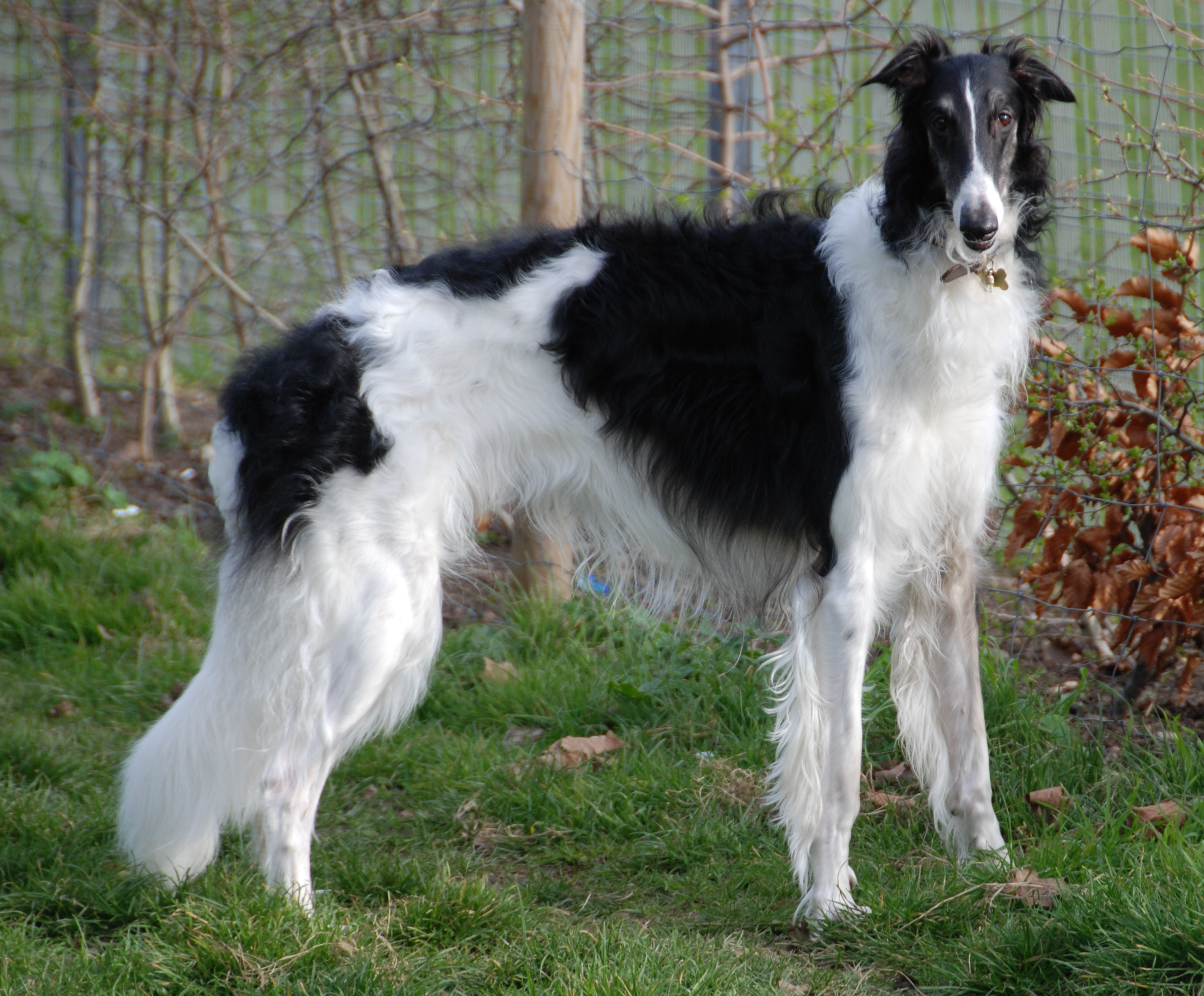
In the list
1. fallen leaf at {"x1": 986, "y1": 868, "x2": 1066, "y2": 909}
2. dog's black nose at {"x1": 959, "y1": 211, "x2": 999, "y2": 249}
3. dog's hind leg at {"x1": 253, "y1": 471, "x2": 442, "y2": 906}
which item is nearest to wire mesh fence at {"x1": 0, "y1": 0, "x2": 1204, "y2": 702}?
fallen leaf at {"x1": 986, "y1": 868, "x2": 1066, "y2": 909}

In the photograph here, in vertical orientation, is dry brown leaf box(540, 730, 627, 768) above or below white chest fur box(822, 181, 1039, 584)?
below

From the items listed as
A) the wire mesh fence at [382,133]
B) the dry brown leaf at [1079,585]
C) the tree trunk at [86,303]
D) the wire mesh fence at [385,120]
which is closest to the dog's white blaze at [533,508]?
the dry brown leaf at [1079,585]

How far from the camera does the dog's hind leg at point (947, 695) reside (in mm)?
3205

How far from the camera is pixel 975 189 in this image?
2.60 m

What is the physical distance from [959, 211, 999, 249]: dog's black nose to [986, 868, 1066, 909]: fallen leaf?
1445 mm

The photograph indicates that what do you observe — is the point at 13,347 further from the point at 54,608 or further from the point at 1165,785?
the point at 1165,785

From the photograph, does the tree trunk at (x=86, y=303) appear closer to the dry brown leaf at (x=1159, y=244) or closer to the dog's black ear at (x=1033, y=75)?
the dog's black ear at (x=1033, y=75)

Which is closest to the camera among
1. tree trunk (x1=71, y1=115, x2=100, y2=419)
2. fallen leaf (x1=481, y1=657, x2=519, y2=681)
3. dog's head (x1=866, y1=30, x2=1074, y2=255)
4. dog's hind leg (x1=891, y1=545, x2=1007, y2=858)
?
dog's head (x1=866, y1=30, x2=1074, y2=255)

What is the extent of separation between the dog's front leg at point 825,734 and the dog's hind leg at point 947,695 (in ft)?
1.05

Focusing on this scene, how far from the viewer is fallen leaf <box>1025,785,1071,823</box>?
3.26 m

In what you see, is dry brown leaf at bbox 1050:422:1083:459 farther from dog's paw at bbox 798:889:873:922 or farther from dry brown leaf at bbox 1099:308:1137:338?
dog's paw at bbox 798:889:873:922

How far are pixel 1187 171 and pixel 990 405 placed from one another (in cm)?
111

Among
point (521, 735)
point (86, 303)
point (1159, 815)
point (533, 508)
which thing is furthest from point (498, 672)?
point (86, 303)

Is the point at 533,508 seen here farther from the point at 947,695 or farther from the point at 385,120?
the point at 385,120
